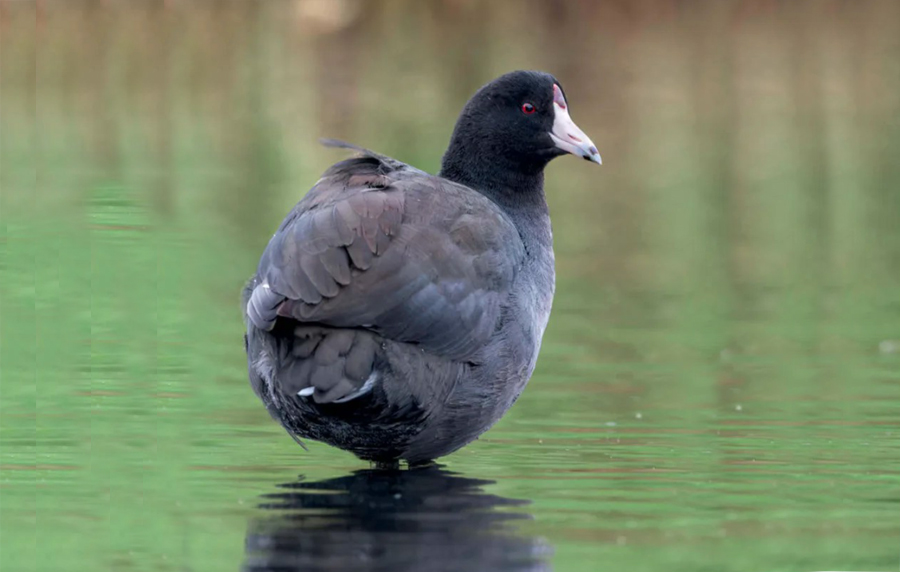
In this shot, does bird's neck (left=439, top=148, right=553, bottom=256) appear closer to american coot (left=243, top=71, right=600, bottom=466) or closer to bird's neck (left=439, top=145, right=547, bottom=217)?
bird's neck (left=439, top=145, right=547, bottom=217)

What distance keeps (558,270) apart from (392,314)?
5112 millimetres

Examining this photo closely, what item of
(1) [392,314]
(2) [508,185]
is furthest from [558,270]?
(1) [392,314]

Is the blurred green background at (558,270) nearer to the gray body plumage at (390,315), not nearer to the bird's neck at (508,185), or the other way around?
the gray body plumage at (390,315)

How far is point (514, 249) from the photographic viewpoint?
524 centimetres

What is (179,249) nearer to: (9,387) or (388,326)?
(9,387)

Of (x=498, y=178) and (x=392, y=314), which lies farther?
(x=498, y=178)

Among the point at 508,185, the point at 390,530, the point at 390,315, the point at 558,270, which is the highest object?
the point at 508,185

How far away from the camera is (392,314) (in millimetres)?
4523

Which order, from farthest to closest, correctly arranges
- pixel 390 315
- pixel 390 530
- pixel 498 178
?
pixel 498 178 < pixel 390 315 < pixel 390 530

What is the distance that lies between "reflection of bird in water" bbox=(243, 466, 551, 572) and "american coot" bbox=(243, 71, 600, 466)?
18 centimetres

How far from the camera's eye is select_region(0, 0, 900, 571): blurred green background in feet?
14.9

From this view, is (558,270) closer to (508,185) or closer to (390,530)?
(508,185)

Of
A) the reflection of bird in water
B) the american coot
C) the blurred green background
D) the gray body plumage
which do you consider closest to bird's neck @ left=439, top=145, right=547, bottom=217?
the american coot

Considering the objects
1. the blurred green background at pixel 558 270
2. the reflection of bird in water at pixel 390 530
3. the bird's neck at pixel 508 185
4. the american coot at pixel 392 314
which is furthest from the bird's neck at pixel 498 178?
the reflection of bird in water at pixel 390 530
